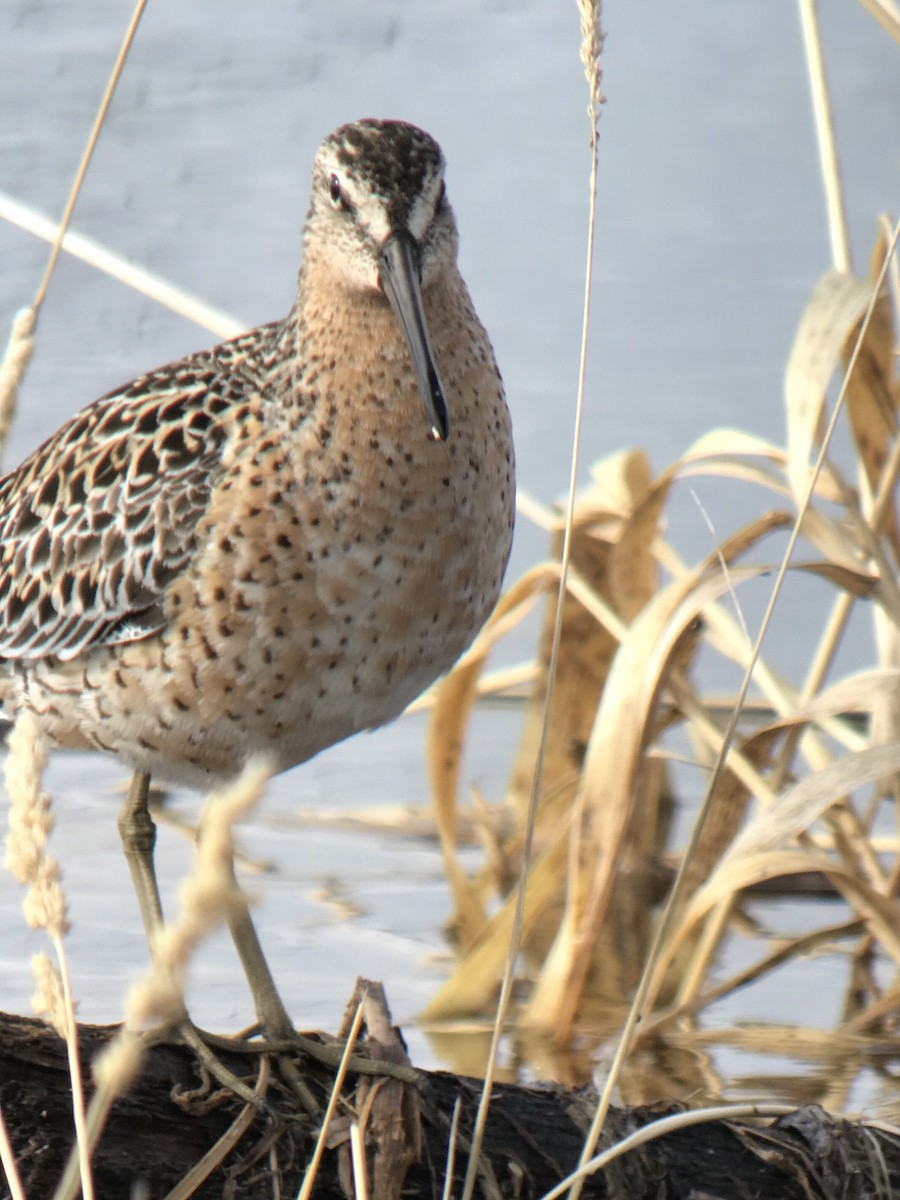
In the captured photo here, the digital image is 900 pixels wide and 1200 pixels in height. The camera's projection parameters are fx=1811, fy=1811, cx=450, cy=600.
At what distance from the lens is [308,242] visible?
2.23 m

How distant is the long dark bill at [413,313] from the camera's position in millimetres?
1922

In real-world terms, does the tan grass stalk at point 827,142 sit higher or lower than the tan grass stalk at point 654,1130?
higher

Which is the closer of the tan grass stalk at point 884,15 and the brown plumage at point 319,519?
the brown plumage at point 319,519

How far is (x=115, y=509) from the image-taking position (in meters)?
2.24

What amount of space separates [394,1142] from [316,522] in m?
0.67

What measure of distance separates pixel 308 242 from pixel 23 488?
559 millimetres

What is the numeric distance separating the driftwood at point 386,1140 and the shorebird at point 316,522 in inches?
10.8

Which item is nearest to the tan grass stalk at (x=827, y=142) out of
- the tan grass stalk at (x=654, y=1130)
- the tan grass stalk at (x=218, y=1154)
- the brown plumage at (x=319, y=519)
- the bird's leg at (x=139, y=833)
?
the brown plumage at (x=319, y=519)

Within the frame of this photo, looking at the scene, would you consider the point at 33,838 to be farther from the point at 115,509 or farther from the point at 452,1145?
the point at 115,509

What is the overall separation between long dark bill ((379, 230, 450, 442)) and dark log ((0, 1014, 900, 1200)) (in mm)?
658

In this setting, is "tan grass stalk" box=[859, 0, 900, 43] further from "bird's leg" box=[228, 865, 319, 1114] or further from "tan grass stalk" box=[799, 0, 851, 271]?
"bird's leg" box=[228, 865, 319, 1114]

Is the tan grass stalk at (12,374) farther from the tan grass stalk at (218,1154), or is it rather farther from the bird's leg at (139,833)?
the bird's leg at (139,833)

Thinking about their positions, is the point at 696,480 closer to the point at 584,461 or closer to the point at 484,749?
the point at 584,461

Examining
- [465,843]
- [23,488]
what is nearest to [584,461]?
[465,843]
